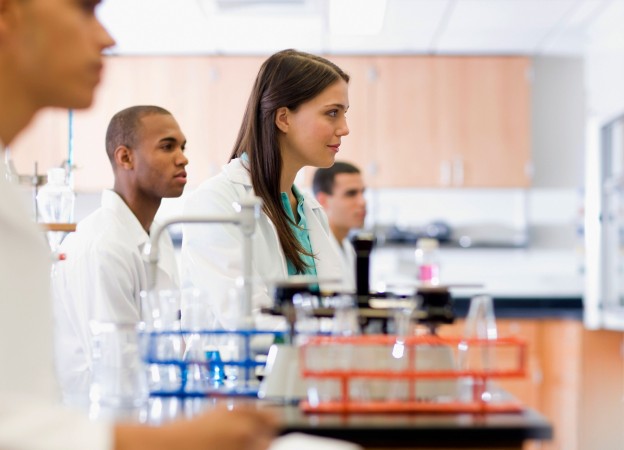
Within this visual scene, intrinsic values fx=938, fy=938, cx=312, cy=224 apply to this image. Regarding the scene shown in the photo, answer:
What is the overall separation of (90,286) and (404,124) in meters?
3.92

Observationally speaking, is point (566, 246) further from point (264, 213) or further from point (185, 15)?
point (264, 213)

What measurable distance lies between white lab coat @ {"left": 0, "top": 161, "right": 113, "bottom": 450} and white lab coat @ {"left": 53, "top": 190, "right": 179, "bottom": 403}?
4.58 feet

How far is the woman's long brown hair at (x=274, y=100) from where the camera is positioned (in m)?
2.53

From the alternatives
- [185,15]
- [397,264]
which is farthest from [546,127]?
[185,15]

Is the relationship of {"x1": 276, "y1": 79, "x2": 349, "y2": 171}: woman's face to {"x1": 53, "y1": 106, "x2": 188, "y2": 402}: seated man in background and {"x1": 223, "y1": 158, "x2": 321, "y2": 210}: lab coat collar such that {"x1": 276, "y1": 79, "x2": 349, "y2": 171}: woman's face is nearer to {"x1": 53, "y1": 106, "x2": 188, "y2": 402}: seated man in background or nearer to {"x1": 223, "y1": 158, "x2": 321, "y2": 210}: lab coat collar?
{"x1": 223, "y1": 158, "x2": 321, "y2": 210}: lab coat collar

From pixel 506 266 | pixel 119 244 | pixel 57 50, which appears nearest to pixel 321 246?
pixel 119 244

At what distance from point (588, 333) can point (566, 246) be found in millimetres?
1290

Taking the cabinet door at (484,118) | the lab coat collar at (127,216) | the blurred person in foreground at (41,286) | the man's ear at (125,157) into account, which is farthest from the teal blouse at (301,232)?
the cabinet door at (484,118)

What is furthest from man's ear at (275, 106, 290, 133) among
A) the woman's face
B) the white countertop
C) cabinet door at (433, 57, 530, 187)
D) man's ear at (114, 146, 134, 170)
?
the white countertop

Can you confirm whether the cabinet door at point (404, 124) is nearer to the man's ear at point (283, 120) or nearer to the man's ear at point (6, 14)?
the man's ear at point (283, 120)

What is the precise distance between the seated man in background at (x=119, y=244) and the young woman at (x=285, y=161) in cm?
30

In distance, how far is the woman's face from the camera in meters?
2.59

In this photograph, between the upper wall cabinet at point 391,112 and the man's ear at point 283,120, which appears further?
the upper wall cabinet at point 391,112

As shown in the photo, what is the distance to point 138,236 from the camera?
2.89m
